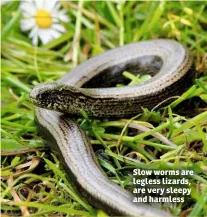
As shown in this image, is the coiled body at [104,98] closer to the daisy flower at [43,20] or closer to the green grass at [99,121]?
the green grass at [99,121]

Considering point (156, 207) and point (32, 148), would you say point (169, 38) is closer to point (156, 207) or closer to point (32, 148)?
point (32, 148)

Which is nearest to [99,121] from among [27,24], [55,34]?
[55,34]

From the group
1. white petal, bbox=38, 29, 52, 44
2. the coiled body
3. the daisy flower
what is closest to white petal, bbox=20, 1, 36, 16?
the daisy flower

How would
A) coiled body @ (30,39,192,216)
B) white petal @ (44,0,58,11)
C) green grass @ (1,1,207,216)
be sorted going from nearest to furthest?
coiled body @ (30,39,192,216) < green grass @ (1,1,207,216) < white petal @ (44,0,58,11)

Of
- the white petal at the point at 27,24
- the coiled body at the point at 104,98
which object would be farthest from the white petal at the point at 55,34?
the coiled body at the point at 104,98

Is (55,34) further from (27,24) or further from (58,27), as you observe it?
(27,24)

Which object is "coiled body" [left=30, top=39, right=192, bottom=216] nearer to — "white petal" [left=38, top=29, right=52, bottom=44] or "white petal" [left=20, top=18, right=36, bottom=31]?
"white petal" [left=38, top=29, right=52, bottom=44]
